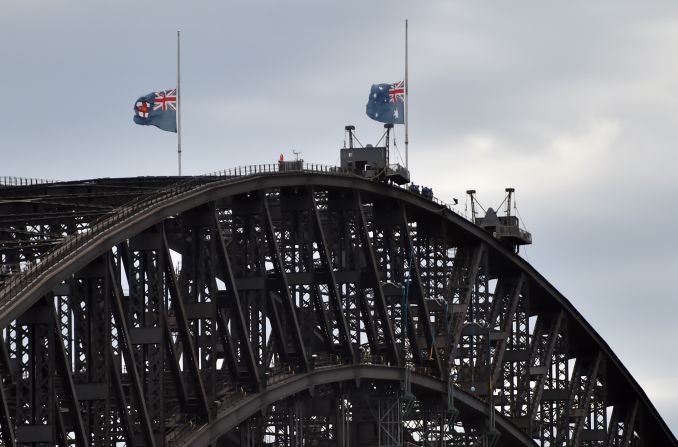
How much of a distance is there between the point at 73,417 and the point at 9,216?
20.0 m

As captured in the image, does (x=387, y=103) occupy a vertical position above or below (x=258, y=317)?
above

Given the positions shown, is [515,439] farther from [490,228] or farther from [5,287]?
[5,287]

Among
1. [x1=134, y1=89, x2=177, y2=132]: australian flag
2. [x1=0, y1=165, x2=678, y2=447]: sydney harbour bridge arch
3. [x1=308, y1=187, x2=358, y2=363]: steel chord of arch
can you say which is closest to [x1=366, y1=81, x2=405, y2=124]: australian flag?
[x1=0, y1=165, x2=678, y2=447]: sydney harbour bridge arch

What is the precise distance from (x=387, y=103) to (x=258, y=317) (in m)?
33.4

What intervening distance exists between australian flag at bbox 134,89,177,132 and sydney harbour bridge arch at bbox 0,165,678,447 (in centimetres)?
749

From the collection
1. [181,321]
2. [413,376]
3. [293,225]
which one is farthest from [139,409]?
[413,376]

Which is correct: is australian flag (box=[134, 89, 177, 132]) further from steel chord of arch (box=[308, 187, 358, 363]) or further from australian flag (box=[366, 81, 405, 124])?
australian flag (box=[366, 81, 405, 124])

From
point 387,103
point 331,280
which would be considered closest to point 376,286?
point 331,280

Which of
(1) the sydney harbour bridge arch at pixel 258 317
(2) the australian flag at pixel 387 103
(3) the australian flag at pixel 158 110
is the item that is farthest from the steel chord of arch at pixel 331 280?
(2) the australian flag at pixel 387 103

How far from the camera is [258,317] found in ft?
481

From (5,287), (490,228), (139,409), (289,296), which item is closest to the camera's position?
(5,287)

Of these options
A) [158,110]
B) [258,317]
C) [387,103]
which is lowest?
[258,317]

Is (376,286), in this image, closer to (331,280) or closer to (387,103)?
(331,280)

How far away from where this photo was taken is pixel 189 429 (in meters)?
137
